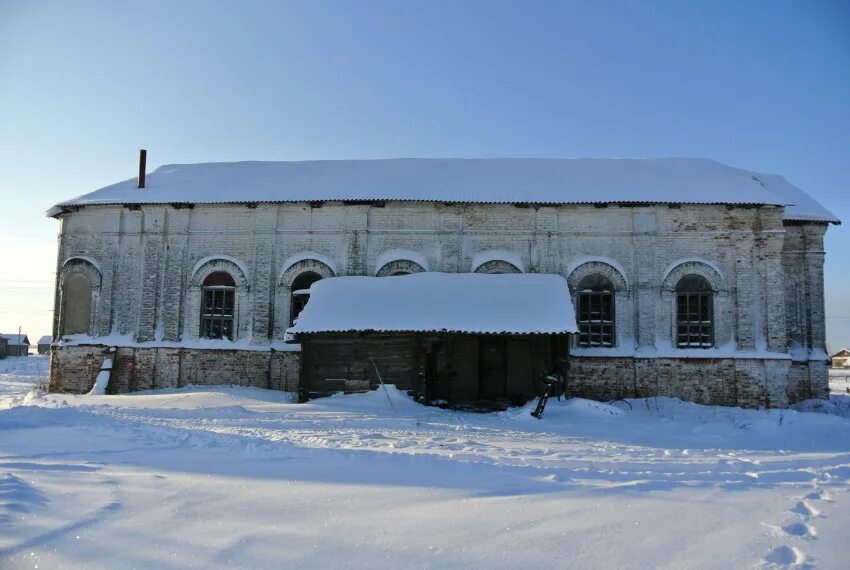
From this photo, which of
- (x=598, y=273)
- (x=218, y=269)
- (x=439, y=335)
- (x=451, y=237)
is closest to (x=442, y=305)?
(x=439, y=335)

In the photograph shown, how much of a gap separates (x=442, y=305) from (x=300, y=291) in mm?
5021

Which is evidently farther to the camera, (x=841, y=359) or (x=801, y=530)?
(x=841, y=359)

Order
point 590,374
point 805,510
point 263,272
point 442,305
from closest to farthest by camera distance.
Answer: point 805,510 → point 442,305 → point 590,374 → point 263,272

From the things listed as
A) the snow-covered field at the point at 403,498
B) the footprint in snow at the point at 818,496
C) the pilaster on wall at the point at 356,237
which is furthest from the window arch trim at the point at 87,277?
the footprint in snow at the point at 818,496

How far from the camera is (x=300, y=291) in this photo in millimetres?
19250

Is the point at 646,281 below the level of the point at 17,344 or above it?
above

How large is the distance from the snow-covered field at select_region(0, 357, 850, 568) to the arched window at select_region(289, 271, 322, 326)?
27.2 ft

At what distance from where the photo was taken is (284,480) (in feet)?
20.6

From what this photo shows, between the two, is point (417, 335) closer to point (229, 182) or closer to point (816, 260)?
point (229, 182)

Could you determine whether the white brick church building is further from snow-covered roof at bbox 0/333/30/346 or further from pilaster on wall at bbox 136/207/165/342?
snow-covered roof at bbox 0/333/30/346

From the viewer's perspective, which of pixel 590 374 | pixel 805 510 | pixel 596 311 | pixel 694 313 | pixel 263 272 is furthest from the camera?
pixel 263 272

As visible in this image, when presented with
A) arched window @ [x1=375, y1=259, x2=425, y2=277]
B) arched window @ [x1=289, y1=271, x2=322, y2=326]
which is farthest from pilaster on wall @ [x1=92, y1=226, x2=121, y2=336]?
arched window @ [x1=375, y1=259, x2=425, y2=277]

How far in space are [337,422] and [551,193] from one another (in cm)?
1030

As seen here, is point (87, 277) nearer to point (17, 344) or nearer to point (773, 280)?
point (773, 280)
